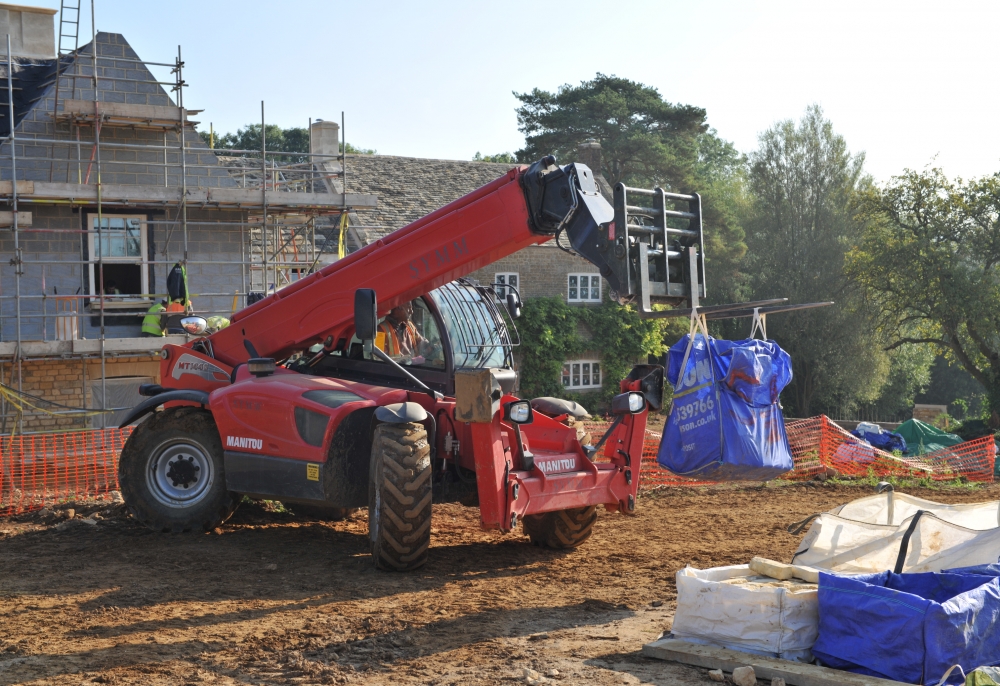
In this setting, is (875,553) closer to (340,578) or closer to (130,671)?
(340,578)

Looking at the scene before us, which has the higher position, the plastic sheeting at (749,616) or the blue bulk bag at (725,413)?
the blue bulk bag at (725,413)

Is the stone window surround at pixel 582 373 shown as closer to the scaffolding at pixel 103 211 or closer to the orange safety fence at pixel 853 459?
the scaffolding at pixel 103 211

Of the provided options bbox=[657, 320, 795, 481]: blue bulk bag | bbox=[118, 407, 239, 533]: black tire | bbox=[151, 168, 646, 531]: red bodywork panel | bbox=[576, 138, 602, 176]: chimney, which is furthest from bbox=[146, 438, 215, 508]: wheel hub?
bbox=[576, 138, 602, 176]: chimney

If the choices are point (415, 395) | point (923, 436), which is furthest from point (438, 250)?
point (923, 436)

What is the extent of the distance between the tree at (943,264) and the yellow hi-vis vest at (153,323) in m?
25.5

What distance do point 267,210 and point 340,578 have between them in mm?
14392

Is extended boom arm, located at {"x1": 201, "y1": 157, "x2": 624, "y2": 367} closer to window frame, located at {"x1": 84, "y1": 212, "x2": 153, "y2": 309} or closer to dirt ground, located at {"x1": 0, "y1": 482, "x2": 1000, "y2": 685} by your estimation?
dirt ground, located at {"x1": 0, "y1": 482, "x2": 1000, "y2": 685}

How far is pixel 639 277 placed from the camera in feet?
24.7

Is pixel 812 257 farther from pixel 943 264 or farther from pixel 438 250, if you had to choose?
pixel 438 250

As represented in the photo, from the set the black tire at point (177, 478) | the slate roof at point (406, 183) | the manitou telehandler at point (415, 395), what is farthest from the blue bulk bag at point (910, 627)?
the slate roof at point (406, 183)

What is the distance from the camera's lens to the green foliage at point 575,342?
31812mm

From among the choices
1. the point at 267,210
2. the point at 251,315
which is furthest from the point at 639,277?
the point at 267,210

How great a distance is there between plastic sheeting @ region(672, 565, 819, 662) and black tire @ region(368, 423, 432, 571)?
2.42 meters

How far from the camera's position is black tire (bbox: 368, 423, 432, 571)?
7.78 m
